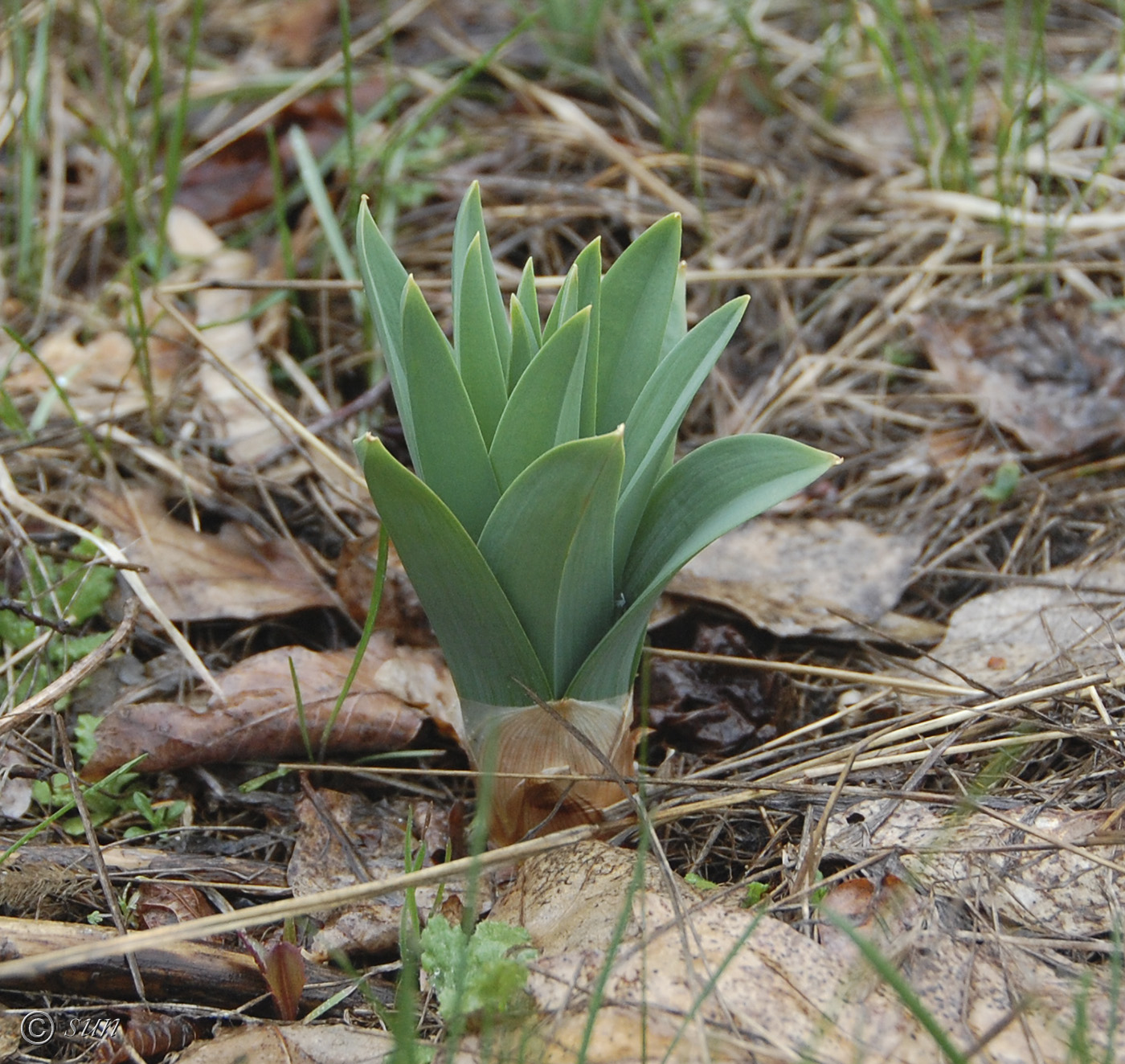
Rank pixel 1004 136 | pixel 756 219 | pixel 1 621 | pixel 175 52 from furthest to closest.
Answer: pixel 175 52 < pixel 756 219 < pixel 1004 136 < pixel 1 621

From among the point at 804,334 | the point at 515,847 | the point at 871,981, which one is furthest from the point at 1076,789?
the point at 804,334

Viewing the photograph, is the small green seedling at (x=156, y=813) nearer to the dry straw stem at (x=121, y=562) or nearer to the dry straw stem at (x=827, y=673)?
the dry straw stem at (x=121, y=562)

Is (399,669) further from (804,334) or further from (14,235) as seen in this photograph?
(14,235)

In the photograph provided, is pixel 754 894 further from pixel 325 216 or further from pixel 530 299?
pixel 325 216

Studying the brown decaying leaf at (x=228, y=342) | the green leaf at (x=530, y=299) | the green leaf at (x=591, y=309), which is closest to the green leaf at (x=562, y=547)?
the green leaf at (x=591, y=309)

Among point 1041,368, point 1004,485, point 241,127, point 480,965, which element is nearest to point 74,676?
point 480,965
